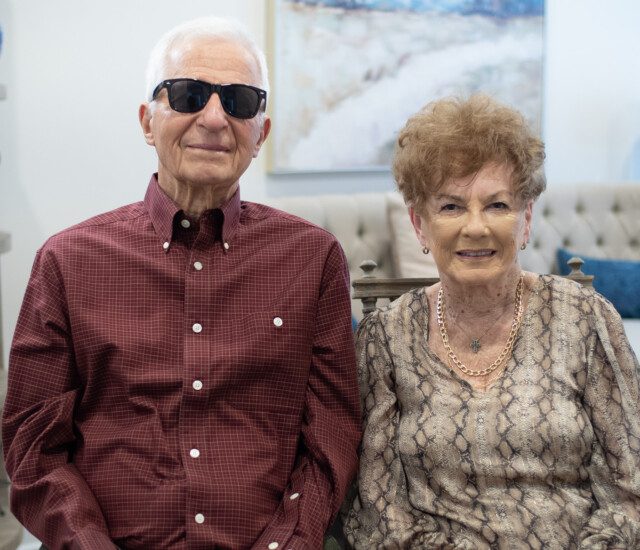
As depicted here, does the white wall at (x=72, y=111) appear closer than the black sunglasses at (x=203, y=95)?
No

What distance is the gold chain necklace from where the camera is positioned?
179 centimetres

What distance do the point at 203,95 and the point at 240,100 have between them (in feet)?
0.23

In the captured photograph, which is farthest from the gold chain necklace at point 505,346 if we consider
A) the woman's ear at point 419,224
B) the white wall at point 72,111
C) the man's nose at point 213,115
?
the white wall at point 72,111

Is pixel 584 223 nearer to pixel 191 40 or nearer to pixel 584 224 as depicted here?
pixel 584 224

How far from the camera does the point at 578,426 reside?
1695mm

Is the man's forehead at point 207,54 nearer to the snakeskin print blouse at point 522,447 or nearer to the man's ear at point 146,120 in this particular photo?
the man's ear at point 146,120

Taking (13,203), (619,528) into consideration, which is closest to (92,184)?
(13,203)

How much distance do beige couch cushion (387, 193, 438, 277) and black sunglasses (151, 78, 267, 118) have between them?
196 cm

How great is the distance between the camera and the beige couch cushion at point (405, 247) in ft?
12.1

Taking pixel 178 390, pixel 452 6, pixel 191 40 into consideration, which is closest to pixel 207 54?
pixel 191 40

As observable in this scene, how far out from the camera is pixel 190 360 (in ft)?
5.51

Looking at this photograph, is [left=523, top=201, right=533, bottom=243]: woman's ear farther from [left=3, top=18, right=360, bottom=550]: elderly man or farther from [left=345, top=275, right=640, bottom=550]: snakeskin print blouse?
[left=3, top=18, right=360, bottom=550]: elderly man

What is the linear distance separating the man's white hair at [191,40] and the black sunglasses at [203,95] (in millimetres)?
41

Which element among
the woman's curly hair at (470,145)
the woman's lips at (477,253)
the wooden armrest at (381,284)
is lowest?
the wooden armrest at (381,284)
